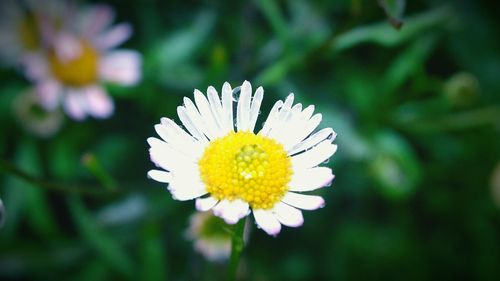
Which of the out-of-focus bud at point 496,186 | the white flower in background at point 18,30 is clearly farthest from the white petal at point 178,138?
the out-of-focus bud at point 496,186

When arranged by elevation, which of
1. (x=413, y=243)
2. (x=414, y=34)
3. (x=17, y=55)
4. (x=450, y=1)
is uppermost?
(x=17, y=55)

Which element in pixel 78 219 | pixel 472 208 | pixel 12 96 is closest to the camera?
pixel 78 219

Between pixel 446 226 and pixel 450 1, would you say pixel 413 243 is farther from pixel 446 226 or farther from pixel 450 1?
pixel 450 1

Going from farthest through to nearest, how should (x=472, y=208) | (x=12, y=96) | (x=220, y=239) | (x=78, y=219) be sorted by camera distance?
(x=472, y=208), (x=12, y=96), (x=78, y=219), (x=220, y=239)

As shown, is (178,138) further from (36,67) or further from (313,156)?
(36,67)

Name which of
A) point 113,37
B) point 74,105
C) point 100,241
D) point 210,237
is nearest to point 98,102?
point 74,105

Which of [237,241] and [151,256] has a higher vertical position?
[151,256]

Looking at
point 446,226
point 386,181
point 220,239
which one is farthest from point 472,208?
point 220,239
